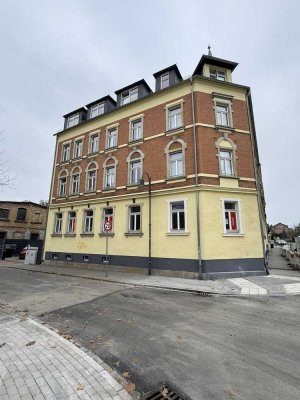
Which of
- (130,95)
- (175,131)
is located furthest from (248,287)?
(130,95)

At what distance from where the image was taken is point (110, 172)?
18.6 metres

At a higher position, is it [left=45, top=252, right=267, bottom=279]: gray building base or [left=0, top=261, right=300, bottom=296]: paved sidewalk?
[left=45, top=252, right=267, bottom=279]: gray building base

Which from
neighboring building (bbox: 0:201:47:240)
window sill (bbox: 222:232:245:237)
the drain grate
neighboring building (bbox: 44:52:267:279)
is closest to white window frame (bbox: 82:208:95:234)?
neighboring building (bbox: 44:52:267:279)

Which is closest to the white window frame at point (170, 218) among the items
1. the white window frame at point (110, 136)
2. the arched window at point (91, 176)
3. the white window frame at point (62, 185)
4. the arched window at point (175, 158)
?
the arched window at point (175, 158)

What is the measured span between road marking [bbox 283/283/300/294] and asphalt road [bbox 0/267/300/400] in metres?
0.93

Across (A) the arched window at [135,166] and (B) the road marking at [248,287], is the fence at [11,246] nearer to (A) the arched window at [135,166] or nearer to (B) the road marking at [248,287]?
(A) the arched window at [135,166]

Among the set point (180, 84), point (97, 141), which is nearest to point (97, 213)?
point (97, 141)

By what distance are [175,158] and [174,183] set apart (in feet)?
6.07

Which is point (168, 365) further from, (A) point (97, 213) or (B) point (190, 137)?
(A) point (97, 213)

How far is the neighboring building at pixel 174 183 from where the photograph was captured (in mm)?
13328

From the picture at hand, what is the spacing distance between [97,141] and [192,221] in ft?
39.3

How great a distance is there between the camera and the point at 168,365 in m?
3.87

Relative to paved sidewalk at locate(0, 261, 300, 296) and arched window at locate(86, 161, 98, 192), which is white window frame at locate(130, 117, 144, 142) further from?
paved sidewalk at locate(0, 261, 300, 296)

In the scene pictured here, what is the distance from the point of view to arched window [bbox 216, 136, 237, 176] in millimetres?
14438
